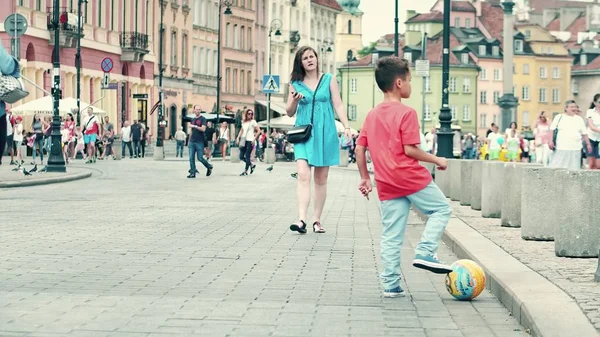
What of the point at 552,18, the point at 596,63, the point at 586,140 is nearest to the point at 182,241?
the point at 586,140

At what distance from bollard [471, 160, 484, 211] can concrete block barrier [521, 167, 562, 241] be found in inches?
238

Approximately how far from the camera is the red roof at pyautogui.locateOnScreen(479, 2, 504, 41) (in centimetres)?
16612

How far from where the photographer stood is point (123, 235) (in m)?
14.7

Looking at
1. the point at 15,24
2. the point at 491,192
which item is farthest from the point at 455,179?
the point at 15,24

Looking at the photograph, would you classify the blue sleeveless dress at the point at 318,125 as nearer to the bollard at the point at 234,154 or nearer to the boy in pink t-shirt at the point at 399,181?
the boy in pink t-shirt at the point at 399,181

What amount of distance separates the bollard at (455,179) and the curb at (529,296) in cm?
952

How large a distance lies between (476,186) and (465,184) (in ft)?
4.10

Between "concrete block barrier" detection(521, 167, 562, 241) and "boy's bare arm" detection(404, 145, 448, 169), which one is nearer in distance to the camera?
"boy's bare arm" detection(404, 145, 448, 169)

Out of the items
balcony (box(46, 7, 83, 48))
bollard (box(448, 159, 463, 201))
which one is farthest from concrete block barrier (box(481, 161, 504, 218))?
balcony (box(46, 7, 83, 48))

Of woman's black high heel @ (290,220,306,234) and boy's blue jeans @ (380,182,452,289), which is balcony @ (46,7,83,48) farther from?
boy's blue jeans @ (380,182,452,289)

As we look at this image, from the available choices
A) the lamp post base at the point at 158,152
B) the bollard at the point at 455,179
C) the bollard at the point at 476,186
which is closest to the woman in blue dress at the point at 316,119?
the bollard at the point at 476,186

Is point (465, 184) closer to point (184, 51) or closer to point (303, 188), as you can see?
point (303, 188)

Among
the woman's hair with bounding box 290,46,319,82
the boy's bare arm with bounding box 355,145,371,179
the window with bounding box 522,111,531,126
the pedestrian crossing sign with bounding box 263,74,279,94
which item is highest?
the window with bounding box 522,111,531,126

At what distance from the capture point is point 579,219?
1171 centimetres
